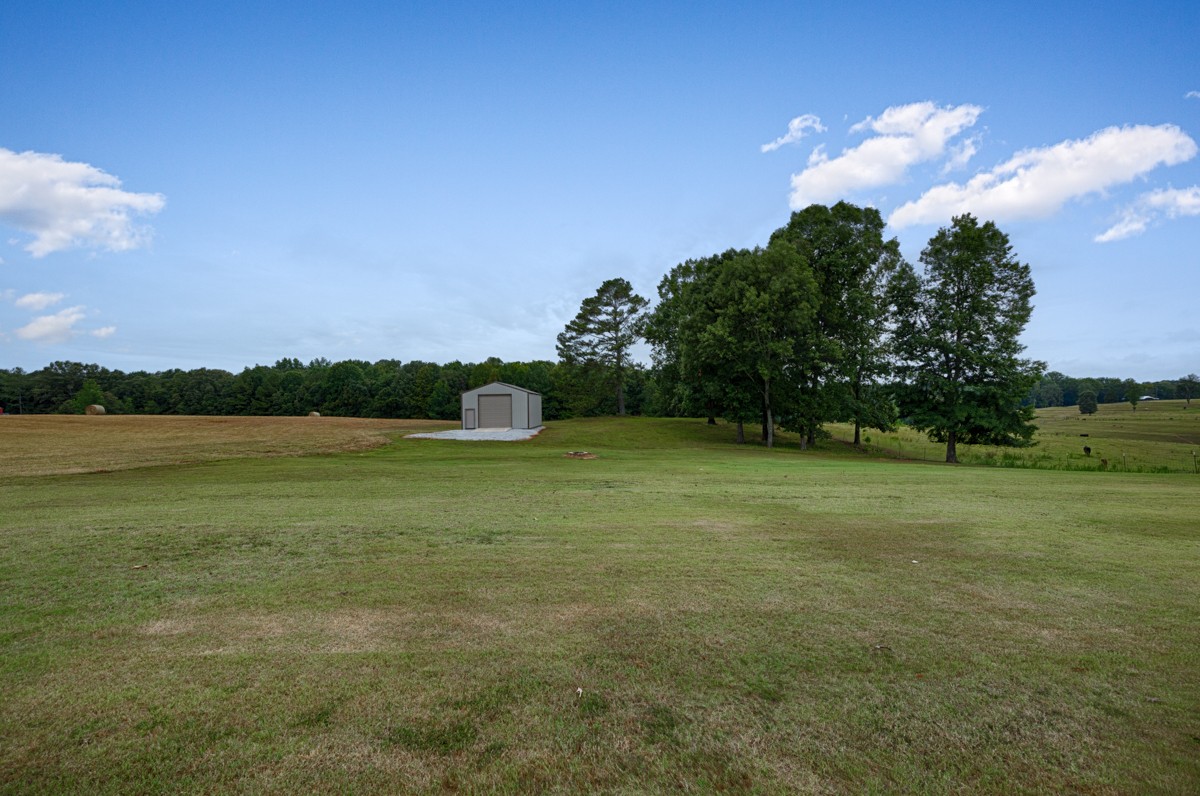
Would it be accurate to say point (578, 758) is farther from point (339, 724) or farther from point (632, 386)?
point (632, 386)

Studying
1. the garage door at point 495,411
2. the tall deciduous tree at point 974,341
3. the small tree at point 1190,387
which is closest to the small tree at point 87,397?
the garage door at point 495,411

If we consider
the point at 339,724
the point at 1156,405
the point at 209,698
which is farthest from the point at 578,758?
the point at 1156,405

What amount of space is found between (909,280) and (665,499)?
1103 inches

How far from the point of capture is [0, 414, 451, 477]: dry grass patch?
20672 millimetres

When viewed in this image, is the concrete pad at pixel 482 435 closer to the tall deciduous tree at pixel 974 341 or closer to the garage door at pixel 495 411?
the garage door at pixel 495 411

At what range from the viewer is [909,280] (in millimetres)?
32969

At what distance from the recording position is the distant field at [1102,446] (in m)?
29.9

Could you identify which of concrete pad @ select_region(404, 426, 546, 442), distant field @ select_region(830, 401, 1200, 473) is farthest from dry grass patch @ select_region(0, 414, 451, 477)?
distant field @ select_region(830, 401, 1200, 473)

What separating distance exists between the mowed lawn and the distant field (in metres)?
25.3

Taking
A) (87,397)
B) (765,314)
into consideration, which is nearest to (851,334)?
(765,314)

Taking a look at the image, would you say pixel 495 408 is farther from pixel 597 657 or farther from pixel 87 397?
pixel 87 397

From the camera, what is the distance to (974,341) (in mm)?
31141

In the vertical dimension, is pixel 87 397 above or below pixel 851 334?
below

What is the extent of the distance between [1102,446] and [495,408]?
46.4 metres
